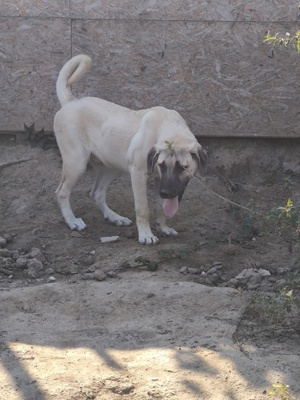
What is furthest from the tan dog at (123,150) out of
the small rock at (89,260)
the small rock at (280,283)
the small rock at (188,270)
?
the small rock at (280,283)

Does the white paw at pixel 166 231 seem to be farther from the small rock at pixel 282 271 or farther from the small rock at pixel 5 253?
the small rock at pixel 5 253

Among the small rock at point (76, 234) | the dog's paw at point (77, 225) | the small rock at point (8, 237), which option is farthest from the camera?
the dog's paw at point (77, 225)

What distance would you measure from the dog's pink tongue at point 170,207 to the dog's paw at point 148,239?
29 cm

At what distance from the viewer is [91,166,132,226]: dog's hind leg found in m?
7.50

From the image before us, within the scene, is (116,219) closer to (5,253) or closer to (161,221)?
(161,221)

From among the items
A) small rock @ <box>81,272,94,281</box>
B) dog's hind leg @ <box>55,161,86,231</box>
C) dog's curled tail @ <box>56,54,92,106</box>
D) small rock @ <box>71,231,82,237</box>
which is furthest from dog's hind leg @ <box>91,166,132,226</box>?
small rock @ <box>81,272,94,281</box>

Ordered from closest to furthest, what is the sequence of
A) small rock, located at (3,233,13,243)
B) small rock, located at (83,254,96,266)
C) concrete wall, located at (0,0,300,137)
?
small rock, located at (83,254,96,266) < small rock, located at (3,233,13,243) < concrete wall, located at (0,0,300,137)

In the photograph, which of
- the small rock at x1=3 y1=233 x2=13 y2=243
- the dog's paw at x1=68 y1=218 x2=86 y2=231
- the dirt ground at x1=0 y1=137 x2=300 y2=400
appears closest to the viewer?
the dirt ground at x1=0 y1=137 x2=300 y2=400

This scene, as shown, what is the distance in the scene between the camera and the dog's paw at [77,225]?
7285 millimetres

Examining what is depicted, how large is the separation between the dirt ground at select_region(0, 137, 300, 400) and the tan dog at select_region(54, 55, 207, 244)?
25 centimetres

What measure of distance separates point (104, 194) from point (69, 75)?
1167 millimetres

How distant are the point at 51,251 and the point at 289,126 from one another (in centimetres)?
289

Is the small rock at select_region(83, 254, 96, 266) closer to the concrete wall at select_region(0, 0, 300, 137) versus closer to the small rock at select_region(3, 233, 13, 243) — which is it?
the small rock at select_region(3, 233, 13, 243)

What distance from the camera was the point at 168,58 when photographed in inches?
320
